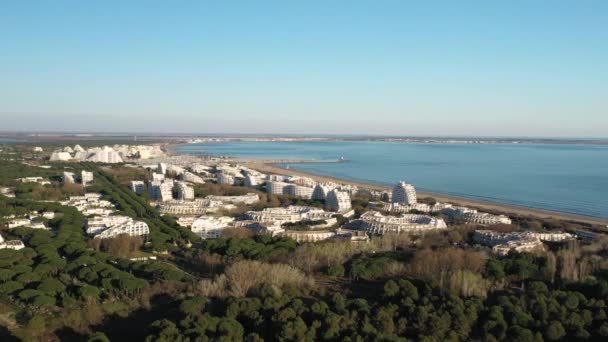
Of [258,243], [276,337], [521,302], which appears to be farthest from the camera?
[258,243]

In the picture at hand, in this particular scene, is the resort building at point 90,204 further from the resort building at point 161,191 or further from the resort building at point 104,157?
the resort building at point 104,157

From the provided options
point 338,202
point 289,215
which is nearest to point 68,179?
point 289,215

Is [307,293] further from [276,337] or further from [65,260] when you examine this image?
[65,260]

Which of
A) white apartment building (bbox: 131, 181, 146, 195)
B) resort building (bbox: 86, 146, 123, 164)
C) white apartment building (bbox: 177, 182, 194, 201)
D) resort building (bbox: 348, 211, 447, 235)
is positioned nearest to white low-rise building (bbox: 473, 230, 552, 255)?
resort building (bbox: 348, 211, 447, 235)

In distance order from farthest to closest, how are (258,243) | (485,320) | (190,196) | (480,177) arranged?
(480,177) < (190,196) < (258,243) < (485,320)

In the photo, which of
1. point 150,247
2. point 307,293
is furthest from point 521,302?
point 150,247

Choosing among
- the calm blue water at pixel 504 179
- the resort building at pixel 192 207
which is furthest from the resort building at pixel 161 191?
the calm blue water at pixel 504 179
